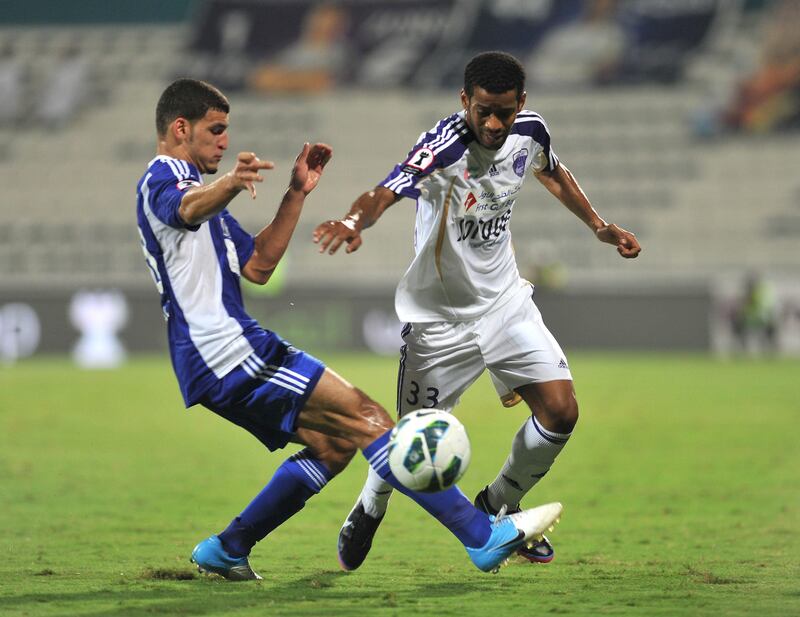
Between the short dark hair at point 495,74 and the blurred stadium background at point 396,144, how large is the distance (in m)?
18.9

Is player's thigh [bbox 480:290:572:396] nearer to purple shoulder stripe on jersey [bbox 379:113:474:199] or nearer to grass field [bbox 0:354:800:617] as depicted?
purple shoulder stripe on jersey [bbox 379:113:474:199]

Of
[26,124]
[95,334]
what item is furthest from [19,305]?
[26,124]

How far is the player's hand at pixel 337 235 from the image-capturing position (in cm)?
481

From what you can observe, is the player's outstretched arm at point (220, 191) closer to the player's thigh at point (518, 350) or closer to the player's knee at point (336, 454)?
the player's knee at point (336, 454)

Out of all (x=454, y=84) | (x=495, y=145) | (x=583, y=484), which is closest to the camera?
(x=495, y=145)

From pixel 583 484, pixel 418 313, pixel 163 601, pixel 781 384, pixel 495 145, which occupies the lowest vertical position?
pixel 781 384

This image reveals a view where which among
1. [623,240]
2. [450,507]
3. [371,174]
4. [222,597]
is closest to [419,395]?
[450,507]

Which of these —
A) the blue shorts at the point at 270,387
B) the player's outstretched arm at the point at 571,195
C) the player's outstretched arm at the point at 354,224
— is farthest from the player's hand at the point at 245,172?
the player's outstretched arm at the point at 571,195

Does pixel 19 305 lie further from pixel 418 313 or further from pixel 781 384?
pixel 418 313

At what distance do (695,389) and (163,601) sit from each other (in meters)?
13.3

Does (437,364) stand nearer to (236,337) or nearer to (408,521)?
(236,337)

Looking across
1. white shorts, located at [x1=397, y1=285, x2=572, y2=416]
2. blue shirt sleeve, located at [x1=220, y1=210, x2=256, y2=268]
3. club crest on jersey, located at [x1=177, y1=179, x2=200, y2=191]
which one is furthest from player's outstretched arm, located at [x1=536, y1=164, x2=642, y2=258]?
club crest on jersey, located at [x1=177, y1=179, x2=200, y2=191]

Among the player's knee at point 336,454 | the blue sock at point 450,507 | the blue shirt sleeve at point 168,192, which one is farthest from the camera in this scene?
the player's knee at point 336,454

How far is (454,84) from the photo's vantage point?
105 ft
